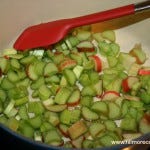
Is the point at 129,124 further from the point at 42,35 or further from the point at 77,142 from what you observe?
the point at 42,35

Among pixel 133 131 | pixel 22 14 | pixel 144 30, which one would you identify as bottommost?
pixel 133 131

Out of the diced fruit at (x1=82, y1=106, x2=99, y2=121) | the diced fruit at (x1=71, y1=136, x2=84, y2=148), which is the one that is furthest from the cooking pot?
the diced fruit at (x1=71, y1=136, x2=84, y2=148)

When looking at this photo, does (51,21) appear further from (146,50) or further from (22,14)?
(146,50)

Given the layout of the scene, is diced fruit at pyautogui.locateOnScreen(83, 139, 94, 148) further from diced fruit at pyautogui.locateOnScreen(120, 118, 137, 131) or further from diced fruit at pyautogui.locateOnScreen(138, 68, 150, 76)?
diced fruit at pyautogui.locateOnScreen(138, 68, 150, 76)

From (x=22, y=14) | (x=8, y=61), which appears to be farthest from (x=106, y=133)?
(x=22, y=14)

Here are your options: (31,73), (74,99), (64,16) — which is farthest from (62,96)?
(64,16)

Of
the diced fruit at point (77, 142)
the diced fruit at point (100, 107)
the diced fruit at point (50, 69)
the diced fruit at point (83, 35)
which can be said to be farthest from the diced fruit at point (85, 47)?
the diced fruit at point (77, 142)
